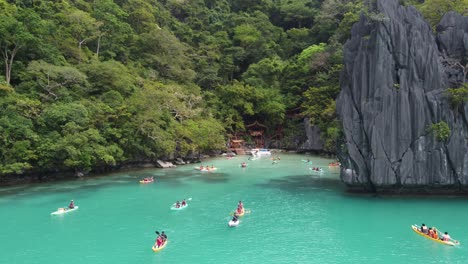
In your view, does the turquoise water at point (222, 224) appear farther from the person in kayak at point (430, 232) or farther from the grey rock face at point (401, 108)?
the grey rock face at point (401, 108)

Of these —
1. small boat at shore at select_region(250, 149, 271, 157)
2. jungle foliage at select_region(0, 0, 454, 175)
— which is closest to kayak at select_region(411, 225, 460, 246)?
jungle foliage at select_region(0, 0, 454, 175)

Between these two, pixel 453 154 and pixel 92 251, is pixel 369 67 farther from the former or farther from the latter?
pixel 92 251

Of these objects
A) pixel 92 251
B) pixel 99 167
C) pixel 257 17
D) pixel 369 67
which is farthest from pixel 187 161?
pixel 257 17

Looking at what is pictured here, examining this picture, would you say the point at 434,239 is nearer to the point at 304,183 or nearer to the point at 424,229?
the point at 424,229

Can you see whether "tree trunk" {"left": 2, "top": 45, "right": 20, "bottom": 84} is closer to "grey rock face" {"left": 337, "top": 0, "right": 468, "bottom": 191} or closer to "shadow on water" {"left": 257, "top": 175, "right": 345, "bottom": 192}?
"shadow on water" {"left": 257, "top": 175, "right": 345, "bottom": 192}

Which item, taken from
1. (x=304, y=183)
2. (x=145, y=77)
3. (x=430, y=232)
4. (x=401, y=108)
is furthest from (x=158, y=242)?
(x=145, y=77)

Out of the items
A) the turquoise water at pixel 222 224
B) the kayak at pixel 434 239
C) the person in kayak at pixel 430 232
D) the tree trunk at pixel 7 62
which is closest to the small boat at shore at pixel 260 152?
the turquoise water at pixel 222 224

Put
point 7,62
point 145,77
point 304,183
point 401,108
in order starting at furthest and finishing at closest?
point 145,77
point 7,62
point 304,183
point 401,108
